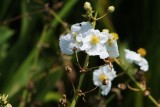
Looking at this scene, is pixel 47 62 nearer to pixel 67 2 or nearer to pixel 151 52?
pixel 67 2

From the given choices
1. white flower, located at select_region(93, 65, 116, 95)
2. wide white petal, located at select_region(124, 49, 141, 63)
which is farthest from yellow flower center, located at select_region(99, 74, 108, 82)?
wide white petal, located at select_region(124, 49, 141, 63)

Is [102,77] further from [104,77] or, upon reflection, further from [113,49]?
[113,49]

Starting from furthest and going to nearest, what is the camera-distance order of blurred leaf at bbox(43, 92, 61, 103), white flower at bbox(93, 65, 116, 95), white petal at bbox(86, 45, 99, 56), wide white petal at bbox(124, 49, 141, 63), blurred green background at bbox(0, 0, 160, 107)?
blurred leaf at bbox(43, 92, 61, 103) → blurred green background at bbox(0, 0, 160, 107) → wide white petal at bbox(124, 49, 141, 63) → white flower at bbox(93, 65, 116, 95) → white petal at bbox(86, 45, 99, 56)

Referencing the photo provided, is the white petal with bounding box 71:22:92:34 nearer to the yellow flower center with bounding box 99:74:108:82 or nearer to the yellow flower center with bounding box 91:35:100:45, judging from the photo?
the yellow flower center with bounding box 91:35:100:45

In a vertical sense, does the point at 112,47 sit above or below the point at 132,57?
below

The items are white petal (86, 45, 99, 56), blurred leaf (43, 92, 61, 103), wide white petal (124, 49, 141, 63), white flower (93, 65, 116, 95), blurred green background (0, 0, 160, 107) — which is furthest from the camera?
blurred leaf (43, 92, 61, 103)

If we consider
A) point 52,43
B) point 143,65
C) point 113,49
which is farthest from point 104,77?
point 52,43

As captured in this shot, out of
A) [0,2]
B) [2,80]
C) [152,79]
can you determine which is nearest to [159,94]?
[152,79]
